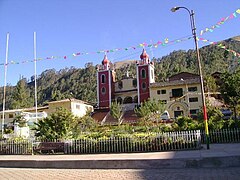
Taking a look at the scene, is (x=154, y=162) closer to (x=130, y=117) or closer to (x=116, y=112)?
(x=116, y=112)

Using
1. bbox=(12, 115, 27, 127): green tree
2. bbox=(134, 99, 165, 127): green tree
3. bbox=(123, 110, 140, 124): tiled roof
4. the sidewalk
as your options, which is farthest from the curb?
bbox=(123, 110, 140, 124): tiled roof

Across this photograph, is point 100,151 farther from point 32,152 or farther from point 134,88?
point 134,88

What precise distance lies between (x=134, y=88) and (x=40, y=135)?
42.9 metres

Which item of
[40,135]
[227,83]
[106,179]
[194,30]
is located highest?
[194,30]

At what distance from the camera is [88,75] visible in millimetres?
137000

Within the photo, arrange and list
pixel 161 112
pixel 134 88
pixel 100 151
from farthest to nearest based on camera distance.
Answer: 1. pixel 134 88
2. pixel 161 112
3. pixel 100 151

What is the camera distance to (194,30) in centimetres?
1498

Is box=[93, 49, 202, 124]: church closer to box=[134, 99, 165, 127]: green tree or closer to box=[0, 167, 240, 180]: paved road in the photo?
box=[134, 99, 165, 127]: green tree

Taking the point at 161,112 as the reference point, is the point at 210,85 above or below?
above

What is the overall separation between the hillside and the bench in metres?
46.9

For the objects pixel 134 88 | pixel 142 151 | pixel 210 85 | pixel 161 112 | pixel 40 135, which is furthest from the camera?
pixel 134 88

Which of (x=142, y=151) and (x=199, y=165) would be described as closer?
(x=199, y=165)

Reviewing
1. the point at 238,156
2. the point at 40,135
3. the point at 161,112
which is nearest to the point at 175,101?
the point at 161,112

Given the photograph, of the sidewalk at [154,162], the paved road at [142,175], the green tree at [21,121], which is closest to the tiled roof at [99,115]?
the green tree at [21,121]
